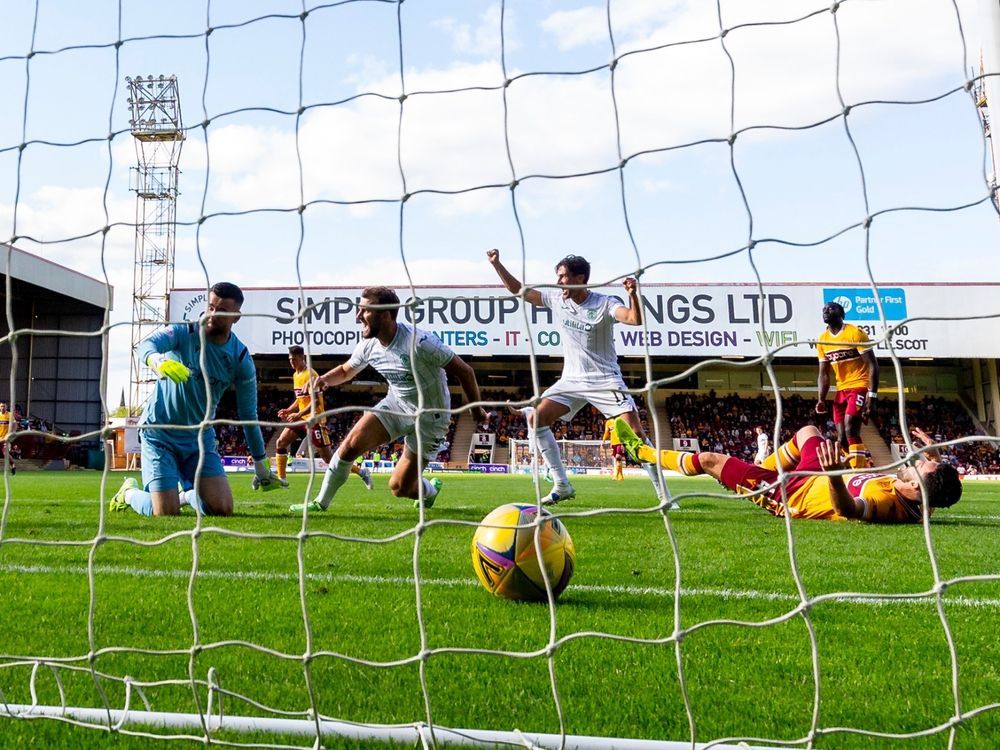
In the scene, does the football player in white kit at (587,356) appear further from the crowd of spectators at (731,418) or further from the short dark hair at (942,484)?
the crowd of spectators at (731,418)

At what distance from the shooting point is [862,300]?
2911 centimetres

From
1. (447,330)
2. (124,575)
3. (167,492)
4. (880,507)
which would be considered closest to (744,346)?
(447,330)

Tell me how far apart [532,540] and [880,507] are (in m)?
3.97

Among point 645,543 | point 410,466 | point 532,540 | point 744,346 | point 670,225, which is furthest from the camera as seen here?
point 744,346

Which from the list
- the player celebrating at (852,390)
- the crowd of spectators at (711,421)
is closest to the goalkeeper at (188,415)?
the player celebrating at (852,390)

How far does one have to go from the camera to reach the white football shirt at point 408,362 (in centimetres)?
576

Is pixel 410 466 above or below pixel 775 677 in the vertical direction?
above

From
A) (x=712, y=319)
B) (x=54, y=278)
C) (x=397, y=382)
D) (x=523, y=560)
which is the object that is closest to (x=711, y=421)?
(x=712, y=319)

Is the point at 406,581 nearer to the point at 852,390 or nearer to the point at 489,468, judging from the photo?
the point at 852,390

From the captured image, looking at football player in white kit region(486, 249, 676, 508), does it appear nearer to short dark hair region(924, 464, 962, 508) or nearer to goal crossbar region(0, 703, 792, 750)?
short dark hair region(924, 464, 962, 508)

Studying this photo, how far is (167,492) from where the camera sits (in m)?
6.18

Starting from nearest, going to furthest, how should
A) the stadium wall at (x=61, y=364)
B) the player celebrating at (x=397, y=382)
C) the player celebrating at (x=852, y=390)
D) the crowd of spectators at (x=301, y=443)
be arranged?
1. the player celebrating at (x=397, y=382)
2. the player celebrating at (x=852, y=390)
3. the crowd of spectators at (x=301, y=443)
4. the stadium wall at (x=61, y=364)

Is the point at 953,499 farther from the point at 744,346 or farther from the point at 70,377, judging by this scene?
the point at 70,377

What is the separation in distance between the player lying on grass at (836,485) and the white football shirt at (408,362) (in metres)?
1.80
